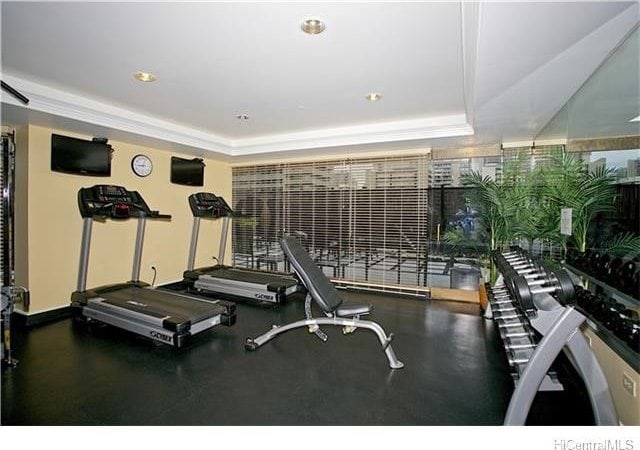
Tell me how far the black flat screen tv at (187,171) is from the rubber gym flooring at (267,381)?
2.61 m

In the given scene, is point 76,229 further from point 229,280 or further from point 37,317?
point 229,280

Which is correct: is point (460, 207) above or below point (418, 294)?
above

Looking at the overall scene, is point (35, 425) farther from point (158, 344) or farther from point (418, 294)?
point (418, 294)

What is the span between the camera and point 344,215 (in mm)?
5488

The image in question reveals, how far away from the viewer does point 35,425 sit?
76.6 inches

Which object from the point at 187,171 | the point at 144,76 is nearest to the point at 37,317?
the point at 187,171

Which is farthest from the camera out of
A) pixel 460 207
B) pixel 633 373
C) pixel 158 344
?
pixel 460 207

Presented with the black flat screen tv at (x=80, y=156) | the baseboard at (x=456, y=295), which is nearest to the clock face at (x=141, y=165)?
the black flat screen tv at (x=80, y=156)

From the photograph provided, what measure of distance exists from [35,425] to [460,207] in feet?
16.4

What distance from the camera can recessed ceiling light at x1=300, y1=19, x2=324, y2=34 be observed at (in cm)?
199

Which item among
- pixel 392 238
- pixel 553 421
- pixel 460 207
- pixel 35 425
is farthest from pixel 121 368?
pixel 460 207

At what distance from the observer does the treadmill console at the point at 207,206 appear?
4812 mm

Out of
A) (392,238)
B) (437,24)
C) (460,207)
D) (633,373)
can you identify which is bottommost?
(633,373)

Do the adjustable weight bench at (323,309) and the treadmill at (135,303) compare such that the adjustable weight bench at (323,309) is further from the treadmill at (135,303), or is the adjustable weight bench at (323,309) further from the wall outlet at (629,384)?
the wall outlet at (629,384)
